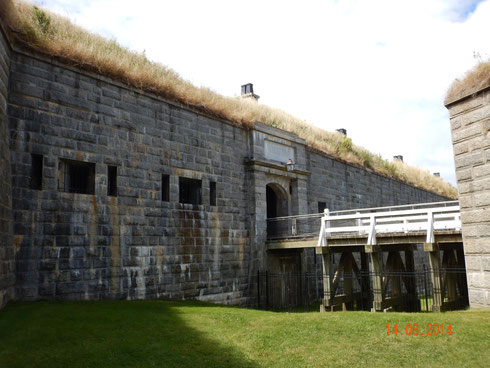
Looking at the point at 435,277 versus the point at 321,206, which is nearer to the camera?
the point at 435,277

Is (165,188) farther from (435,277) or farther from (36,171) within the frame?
(435,277)

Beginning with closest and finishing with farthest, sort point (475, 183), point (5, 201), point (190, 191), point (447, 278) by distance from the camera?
point (475, 183)
point (5, 201)
point (447, 278)
point (190, 191)

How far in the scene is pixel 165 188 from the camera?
1309 centimetres

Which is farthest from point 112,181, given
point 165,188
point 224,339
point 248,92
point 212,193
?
point 248,92

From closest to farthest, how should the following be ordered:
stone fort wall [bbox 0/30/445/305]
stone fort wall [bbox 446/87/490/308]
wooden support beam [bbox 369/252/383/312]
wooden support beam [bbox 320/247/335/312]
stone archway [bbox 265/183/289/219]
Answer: stone fort wall [bbox 446/87/490/308], stone fort wall [bbox 0/30/445/305], wooden support beam [bbox 369/252/383/312], wooden support beam [bbox 320/247/335/312], stone archway [bbox 265/183/289/219]

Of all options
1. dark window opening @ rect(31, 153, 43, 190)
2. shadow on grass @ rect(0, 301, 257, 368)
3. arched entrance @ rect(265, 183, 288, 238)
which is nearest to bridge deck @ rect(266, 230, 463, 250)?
arched entrance @ rect(265, 183, 288, 238)

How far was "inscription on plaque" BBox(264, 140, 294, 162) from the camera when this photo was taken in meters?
17.1

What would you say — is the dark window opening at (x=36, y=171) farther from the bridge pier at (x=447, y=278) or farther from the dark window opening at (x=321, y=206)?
the dark window opening at (x=321, y=206)

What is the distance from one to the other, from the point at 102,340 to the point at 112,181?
18.0 ft

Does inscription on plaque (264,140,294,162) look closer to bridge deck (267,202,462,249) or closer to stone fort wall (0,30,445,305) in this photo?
stone fort wall (0,30,445,305)

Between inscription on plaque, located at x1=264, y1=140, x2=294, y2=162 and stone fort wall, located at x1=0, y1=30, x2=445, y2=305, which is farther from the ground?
inscription on plaque, located at x1=264, y1=140, x2=294, y2=162

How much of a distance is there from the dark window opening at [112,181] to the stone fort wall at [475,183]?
27.6 feet

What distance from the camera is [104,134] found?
1154 cm

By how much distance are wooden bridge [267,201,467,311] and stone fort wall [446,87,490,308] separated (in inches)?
118
